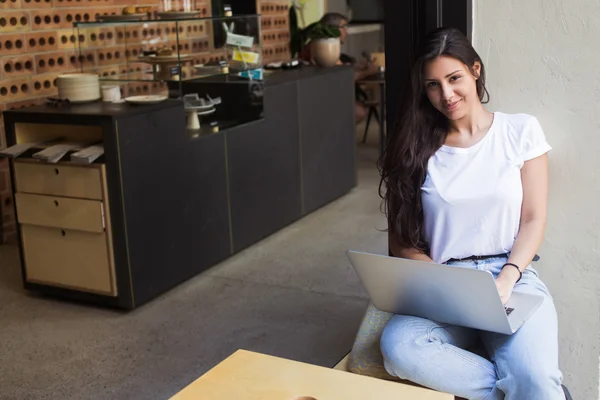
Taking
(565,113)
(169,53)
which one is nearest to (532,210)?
(565,113)

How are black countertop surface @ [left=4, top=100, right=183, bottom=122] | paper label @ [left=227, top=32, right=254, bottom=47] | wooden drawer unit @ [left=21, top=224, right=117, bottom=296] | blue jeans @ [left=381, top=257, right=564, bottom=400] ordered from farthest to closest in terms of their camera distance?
paper label @ [left=227, top=32, right=254, bottom=47]
wooden drawer unit @ [left=21, top=224, right=117, bottom=296]
black countertop surface @ [left=4, top=100, right=183, bottom=122]
blue jeans @ [left=381, top=257, right=564, bottom=400]

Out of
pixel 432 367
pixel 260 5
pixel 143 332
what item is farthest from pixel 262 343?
pixel 260 5

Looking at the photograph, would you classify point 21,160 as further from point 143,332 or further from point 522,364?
point 522,364

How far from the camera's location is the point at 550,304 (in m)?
2.11

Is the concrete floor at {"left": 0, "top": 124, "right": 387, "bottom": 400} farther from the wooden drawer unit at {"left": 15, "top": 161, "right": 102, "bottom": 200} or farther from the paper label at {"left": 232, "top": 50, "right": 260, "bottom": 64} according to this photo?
the paper label at {"left": 232, "top": 50, "right": 260, "bottom": 64}

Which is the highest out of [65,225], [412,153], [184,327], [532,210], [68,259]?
[412,153]

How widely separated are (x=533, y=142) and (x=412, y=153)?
332 millimetres

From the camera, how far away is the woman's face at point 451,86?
2148mm

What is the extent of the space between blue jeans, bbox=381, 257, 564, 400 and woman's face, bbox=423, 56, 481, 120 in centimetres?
52

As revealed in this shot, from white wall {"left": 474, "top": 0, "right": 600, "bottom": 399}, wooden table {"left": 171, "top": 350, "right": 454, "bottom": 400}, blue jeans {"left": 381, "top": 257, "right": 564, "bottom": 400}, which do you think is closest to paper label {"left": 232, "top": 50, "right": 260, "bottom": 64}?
white wall {"left": 474, "top": 0, "right": 600, "bottom": 399}

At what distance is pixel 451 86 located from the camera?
216cm

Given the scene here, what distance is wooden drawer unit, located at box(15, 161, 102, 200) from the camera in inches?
142

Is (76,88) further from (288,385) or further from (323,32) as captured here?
(288,385)

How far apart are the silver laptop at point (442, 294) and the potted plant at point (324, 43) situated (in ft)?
12.1
